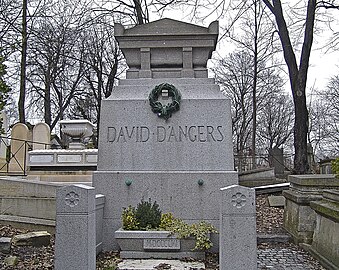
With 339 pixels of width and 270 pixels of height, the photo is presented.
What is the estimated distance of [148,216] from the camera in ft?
25.3

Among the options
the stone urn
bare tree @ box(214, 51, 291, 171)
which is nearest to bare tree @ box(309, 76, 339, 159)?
bare tree @ box(214, 51, 291, 171)

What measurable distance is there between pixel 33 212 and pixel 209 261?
463 cm

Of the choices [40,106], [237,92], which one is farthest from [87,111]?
[237,92]

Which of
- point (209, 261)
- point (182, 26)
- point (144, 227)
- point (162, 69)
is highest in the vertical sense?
point (182, 26)

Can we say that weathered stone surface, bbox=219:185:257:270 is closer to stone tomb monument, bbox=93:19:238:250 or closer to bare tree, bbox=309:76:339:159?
stone tomb monument, bbox=93:19:238:250

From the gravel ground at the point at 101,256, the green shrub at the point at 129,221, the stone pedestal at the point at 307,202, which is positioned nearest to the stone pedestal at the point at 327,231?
the gravel ground at the point at 101,256

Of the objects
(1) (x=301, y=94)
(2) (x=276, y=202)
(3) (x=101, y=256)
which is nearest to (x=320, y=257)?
(3) (x=101, y=256)

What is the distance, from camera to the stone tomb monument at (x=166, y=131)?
28.1 ft

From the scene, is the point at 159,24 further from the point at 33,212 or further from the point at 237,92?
the point at 237,92

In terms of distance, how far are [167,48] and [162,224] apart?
3971 millimetres

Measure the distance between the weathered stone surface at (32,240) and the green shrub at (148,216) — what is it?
6.17 feet

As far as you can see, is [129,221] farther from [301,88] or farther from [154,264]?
[301,88]

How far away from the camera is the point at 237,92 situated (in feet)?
130

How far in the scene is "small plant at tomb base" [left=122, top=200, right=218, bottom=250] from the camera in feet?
24.3
